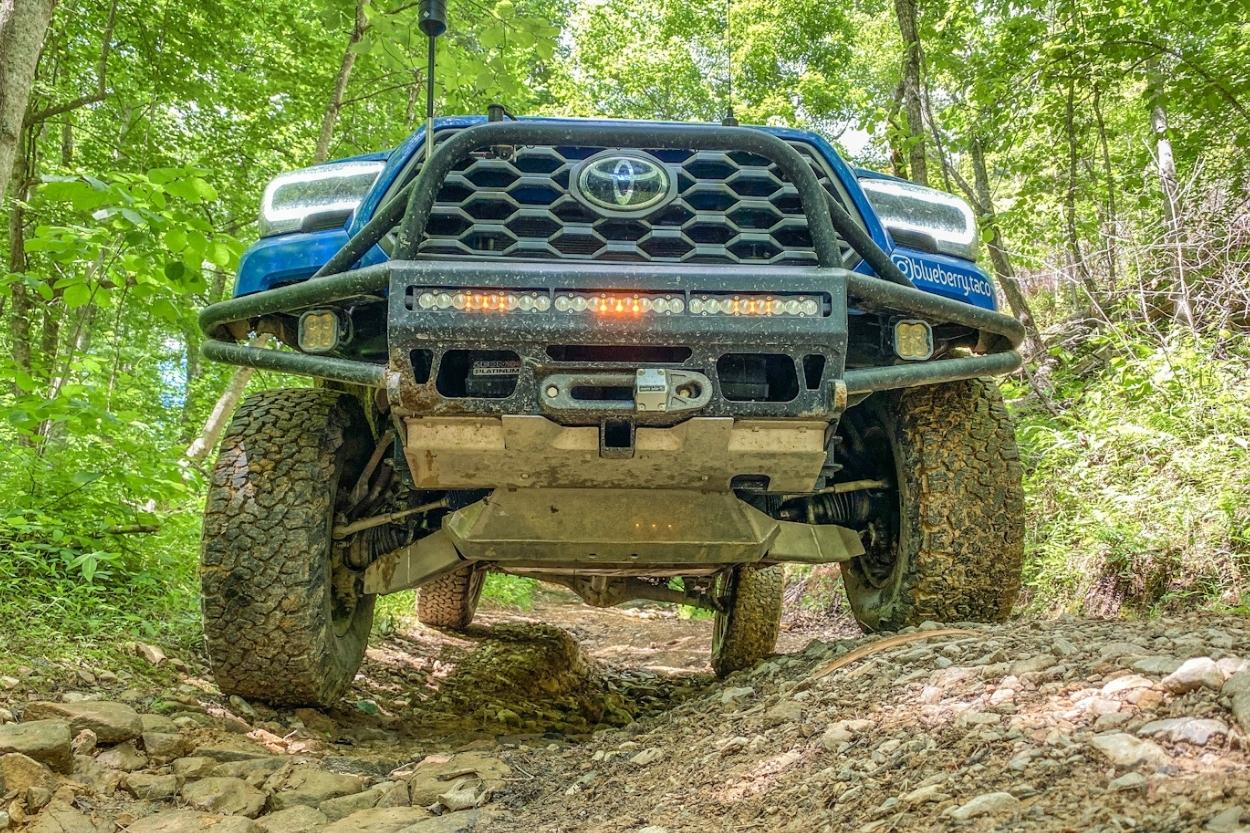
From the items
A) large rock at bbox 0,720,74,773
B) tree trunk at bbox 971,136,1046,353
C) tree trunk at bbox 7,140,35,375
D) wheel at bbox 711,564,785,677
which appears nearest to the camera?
large rock at bbox 0,720,74,773

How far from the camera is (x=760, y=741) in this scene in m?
2.28

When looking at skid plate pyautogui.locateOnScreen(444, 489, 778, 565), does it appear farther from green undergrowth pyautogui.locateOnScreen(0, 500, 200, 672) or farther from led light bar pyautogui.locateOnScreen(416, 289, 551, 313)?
green undergrowth pyautogui.locateOnScreen(0, 500, 200, 672)

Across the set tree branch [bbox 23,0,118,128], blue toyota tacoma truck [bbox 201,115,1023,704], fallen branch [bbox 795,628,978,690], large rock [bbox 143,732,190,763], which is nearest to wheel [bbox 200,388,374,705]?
blue toyota tacoma truck [bbox 201,115,1023,704]

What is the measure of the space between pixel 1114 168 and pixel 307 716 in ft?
39.1

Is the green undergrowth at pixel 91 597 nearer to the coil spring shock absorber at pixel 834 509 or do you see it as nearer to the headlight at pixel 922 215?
the coil spring shock absorber at pixel 834 509

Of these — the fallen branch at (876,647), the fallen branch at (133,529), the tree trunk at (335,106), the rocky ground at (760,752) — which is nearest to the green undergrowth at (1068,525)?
the fallen branch at (133,529)

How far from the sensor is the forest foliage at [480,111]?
4.14m

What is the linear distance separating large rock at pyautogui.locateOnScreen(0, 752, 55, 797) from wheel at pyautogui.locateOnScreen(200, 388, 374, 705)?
81 cm

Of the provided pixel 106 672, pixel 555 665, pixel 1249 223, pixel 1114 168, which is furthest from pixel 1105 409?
pixel 1114 168

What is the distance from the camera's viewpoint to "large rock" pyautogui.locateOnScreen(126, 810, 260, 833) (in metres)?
2.04

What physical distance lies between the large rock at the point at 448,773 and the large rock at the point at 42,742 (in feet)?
2.66

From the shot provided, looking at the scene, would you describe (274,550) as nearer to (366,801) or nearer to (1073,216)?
(366,801)

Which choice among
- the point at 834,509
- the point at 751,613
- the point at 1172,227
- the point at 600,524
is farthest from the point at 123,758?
the point at 1172,227

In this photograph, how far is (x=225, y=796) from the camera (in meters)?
2.32
